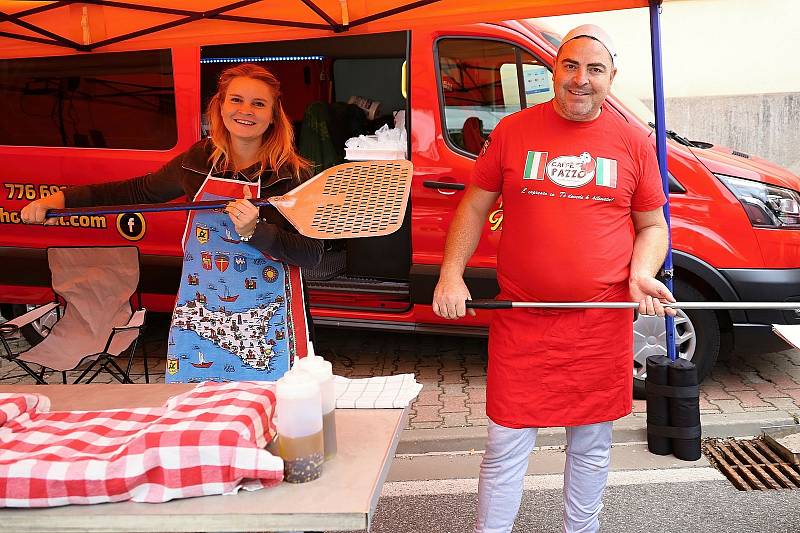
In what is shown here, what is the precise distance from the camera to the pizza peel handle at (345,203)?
2635 millimetres

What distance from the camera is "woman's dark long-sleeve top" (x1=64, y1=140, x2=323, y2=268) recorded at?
2738 mm

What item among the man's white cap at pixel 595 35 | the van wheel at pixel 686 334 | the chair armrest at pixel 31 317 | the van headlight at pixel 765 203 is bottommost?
the van wheel at pixel 686 334

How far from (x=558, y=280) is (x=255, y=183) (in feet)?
3.48

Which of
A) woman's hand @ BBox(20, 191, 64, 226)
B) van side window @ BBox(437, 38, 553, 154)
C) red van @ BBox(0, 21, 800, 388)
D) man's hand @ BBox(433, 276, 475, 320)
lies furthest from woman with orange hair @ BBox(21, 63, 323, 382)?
van side window @ BBox(437, 38, 553, 154)

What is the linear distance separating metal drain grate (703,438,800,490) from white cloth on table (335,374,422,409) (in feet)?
6.98

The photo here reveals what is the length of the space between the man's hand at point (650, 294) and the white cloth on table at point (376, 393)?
77cm

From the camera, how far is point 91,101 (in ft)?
18.1

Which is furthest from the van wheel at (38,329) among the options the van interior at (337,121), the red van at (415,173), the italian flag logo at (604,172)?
the italian flag logo at (604,172)

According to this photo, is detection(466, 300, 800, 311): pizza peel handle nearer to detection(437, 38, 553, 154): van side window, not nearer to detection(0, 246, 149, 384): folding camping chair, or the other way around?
detection(437, 38, 553, 154): van side window

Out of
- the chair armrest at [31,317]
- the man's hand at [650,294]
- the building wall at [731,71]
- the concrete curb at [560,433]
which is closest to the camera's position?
the man's hand at [650,294]

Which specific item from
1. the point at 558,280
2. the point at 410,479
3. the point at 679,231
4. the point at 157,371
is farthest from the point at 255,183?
the point at 157,371

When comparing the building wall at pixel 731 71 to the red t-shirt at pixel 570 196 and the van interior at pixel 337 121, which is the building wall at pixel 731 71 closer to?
the van interior at pixel 337 121

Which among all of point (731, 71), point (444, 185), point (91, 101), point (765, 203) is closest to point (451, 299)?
point (444, 185)

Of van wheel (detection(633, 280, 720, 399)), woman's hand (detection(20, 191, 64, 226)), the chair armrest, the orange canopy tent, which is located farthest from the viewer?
van wheel (detection(633, 280, 720, 399))
